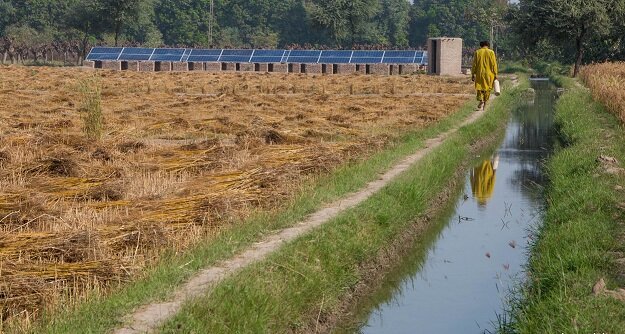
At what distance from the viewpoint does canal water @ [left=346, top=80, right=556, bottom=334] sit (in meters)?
8.80

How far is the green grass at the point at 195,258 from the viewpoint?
666 centimetres

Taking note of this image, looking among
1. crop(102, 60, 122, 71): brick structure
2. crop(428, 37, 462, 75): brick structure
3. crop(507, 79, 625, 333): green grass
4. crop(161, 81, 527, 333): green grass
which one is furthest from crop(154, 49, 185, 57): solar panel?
crop(161, 81, 527, 333): green grass

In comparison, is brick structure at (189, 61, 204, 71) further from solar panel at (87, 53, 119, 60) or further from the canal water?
the canal water

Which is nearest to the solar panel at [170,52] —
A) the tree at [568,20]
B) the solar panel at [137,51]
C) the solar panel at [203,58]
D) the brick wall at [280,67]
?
the solar panel at [137,51]

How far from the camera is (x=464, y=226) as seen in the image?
1284 centimetres

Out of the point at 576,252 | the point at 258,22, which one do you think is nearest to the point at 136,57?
the point at 258,22

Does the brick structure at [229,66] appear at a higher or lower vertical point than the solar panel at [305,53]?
lower

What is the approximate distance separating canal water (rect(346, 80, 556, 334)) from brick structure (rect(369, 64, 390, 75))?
43312 mm

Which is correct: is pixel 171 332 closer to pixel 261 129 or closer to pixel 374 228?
pixel 374 228

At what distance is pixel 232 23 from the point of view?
116 metres

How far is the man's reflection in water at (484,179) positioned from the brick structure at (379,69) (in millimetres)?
42262

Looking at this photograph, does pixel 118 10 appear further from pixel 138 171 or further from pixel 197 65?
pixel 138 171

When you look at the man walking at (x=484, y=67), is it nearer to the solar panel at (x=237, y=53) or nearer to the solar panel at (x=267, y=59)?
the solar panel at (x=267, y=59)

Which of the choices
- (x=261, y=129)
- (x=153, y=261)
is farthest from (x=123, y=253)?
(x=261, y=129)
